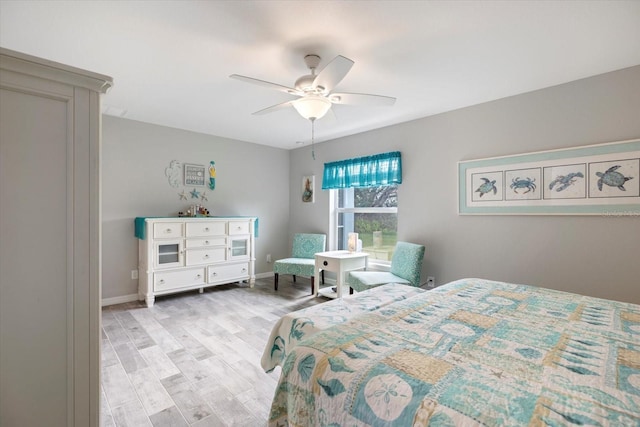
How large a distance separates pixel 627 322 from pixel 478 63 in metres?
1.90

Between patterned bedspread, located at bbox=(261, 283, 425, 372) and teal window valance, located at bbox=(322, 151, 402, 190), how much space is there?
2.22 metres

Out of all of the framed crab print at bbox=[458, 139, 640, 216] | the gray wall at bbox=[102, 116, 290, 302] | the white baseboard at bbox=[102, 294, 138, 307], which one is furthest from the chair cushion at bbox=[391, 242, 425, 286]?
the white baseboard at bbox=[102, 294, 138, 307]

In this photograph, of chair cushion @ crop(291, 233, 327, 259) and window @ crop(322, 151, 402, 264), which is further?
chair cushion @ crop(291, 233, 327, 259)

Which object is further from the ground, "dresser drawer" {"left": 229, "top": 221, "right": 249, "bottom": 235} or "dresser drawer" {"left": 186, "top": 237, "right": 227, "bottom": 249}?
"dresser drawer" {"left": 229, "top": 221, "right": 249, "bottom": 235}

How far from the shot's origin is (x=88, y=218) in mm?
969

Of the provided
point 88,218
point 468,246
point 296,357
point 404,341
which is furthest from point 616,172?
point 88,218

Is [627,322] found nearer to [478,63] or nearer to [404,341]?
[404,341]

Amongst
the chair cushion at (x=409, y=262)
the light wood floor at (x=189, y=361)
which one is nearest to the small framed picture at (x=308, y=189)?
the light wood floor at (x=189, y=361)

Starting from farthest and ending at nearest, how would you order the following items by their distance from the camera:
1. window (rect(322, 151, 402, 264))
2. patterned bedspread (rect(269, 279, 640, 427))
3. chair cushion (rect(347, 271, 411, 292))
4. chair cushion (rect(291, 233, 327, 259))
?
chair cushion (rect(291, 233, 327, 259)) < window (rect(322, 151, 402, 264)) < chair cushion (rect(347, 271, 411, 292)) < patterned bedspread (rect(269, 279, 640, 427))

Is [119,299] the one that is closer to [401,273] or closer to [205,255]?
[205,255]

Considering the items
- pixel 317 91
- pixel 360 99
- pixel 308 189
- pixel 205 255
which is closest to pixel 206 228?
pixel 205 255

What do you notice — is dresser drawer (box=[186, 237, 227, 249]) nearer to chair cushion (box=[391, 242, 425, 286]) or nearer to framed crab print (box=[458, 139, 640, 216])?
chair cushion (box=[391, 242, 425, 286])

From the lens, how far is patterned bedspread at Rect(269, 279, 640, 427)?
32.3 inches

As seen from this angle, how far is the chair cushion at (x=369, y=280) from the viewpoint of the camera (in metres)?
3.24
